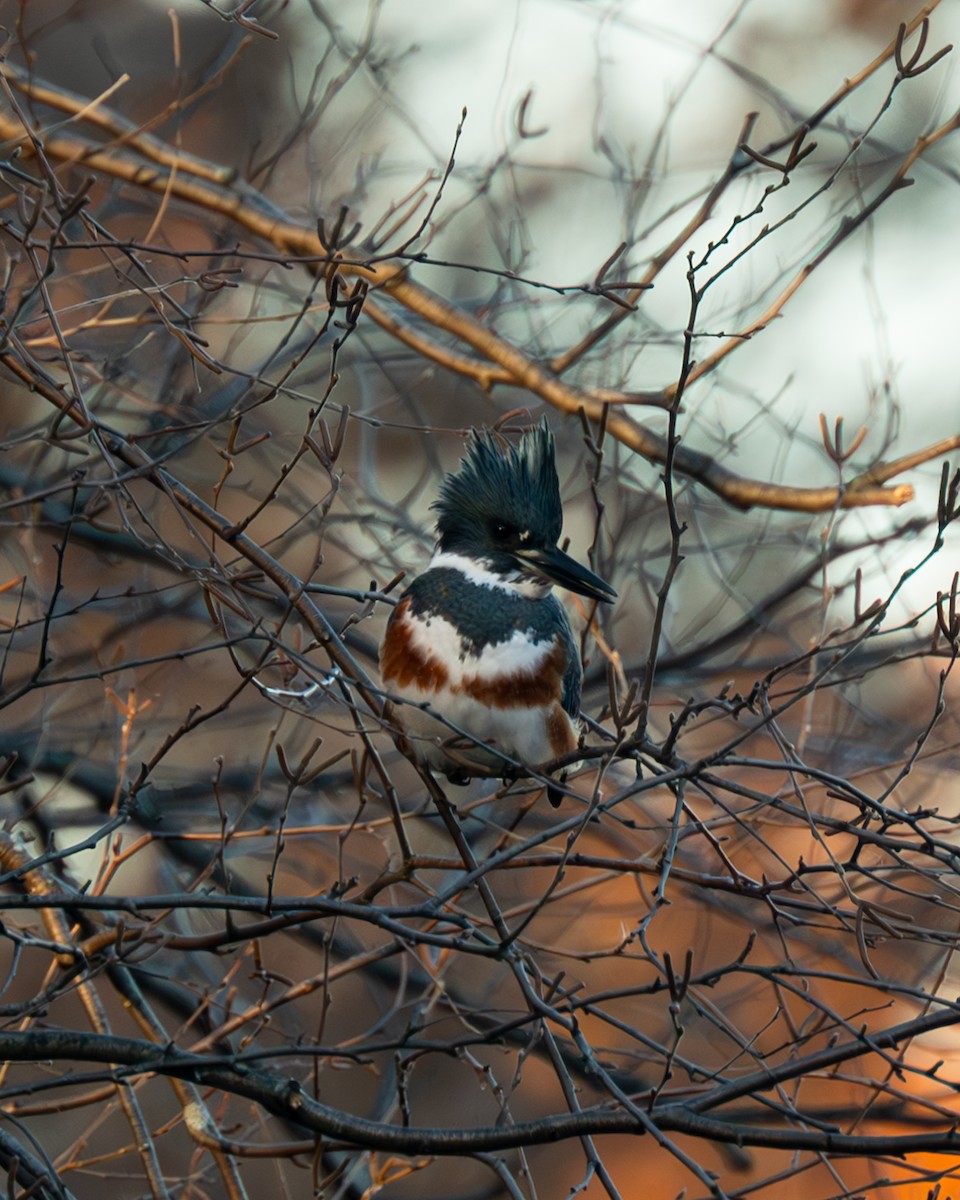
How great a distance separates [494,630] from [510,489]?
29cm

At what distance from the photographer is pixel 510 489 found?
8.86 feet

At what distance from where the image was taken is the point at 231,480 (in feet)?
15.0

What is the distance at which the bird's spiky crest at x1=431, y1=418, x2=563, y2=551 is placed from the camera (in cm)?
268

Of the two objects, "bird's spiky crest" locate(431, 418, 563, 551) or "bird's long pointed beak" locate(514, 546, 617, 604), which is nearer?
Result: "bird's long pointed beak" locate(514, 546, 617, 604)

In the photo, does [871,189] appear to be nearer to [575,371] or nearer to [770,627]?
[575,371]

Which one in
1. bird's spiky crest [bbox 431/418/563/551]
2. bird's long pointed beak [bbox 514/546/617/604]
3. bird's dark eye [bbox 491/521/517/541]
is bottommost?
bird's long pointed beak [bbox 514/546/617/604]

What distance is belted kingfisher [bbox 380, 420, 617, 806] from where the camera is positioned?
8.44ft

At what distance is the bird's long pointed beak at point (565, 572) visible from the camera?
2.41 m

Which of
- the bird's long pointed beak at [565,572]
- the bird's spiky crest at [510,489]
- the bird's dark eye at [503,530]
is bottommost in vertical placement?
the bird's long pointed beak at [565,572]

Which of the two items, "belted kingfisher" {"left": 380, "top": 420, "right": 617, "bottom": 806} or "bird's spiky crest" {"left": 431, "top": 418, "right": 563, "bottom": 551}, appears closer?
"belted kingfisher" {"left": 380, "top": 420, "right": 617, "bottom": 806}

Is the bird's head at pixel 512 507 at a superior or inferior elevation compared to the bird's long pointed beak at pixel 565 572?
superior

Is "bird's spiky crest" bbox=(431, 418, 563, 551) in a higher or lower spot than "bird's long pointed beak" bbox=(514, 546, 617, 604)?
higher

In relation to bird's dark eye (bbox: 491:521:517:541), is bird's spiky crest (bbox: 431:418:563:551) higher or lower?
higher

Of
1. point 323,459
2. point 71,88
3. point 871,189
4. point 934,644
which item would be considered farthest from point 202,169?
point 71,88
